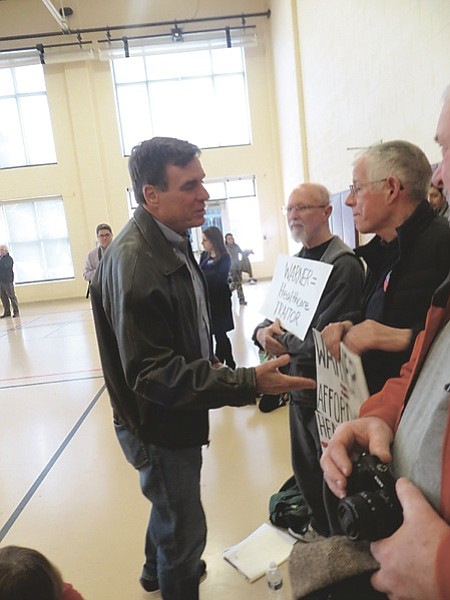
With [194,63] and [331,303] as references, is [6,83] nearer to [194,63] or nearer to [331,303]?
[194,63]

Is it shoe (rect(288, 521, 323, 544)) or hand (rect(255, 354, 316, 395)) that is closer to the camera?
hand (rect(255, 354, 316, 395))

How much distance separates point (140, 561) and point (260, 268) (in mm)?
10240

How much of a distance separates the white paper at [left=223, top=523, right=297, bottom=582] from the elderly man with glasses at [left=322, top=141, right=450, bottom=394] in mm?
973

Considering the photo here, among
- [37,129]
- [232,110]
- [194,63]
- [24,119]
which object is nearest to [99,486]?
[232,110]

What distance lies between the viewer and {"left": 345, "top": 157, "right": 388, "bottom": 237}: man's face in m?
1.32

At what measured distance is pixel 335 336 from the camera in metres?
1.34

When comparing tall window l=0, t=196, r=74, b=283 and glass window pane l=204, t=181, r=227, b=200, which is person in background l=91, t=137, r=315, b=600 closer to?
glass window pane l=204, t=181, r=227, b=200

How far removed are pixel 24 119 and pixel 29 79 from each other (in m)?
1.03

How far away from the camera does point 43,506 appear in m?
2.37

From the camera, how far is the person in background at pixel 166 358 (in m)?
1.15

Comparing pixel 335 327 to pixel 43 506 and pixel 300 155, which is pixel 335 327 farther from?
pixel 300 155

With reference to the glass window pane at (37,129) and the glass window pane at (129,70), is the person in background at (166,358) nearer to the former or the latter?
the glass window pane at (129,70)

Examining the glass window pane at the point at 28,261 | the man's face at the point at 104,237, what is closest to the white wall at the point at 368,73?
the man's face at the point at 104,237

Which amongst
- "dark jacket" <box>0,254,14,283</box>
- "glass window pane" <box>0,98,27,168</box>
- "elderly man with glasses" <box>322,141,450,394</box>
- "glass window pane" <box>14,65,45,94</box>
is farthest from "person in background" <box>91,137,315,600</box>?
"glass window pane" <box>14,65,45,94</box>
